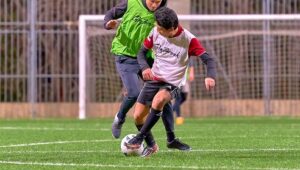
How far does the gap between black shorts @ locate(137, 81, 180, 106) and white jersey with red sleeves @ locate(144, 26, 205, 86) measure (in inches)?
2.3

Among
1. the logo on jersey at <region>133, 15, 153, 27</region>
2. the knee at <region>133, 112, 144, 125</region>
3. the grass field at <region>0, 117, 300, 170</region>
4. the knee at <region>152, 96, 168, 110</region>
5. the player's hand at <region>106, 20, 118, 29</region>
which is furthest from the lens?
the logo on jersey at <region>133, 15, 153, 27</region>

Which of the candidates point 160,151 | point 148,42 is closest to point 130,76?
point 160,151

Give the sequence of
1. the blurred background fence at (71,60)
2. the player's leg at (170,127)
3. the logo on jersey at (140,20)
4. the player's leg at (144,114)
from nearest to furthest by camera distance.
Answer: the player's leg at (144,114) < the player's leg at (170,127) < the logo on jersey at (140,20) < the blurred background fence at (71,60)

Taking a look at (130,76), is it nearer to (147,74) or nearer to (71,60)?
(147,74)

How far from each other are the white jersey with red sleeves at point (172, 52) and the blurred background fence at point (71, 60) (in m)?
14.8

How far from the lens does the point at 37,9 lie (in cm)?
2716

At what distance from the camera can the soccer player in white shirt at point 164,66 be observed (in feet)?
37.4

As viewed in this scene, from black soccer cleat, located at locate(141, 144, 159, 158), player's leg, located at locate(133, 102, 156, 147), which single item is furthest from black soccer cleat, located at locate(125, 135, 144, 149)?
player's leg, located at locate(133, 102, 156, 147)

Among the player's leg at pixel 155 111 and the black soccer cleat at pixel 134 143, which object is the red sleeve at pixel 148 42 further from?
the black soccer cleat at pixel 134 143

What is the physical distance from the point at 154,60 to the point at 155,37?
1.15 feet

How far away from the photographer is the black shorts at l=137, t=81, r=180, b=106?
37.8 ft

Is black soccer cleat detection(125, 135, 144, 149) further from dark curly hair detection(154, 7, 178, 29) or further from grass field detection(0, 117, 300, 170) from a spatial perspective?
dark curly hair detection(154, 7, 178, 29)

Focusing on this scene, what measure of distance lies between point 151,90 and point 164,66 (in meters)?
0.32

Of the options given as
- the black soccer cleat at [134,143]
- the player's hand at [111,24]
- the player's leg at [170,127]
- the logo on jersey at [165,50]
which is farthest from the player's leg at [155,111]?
the player's hand at [111,24]
